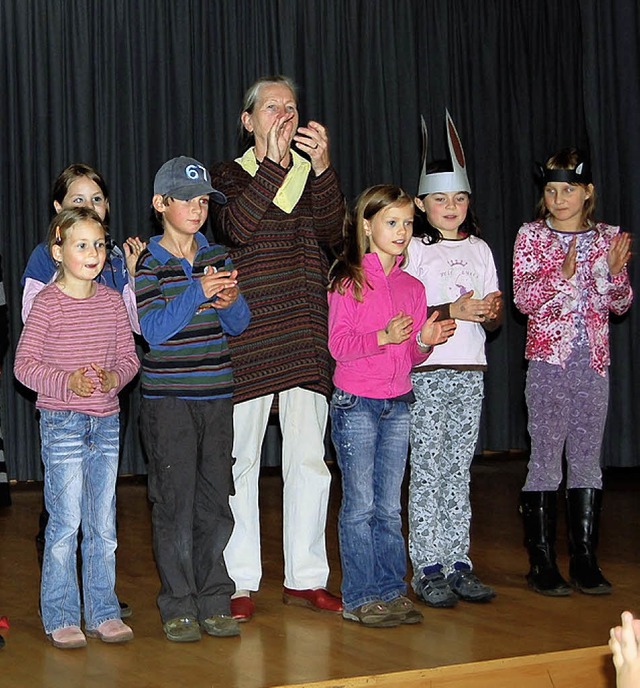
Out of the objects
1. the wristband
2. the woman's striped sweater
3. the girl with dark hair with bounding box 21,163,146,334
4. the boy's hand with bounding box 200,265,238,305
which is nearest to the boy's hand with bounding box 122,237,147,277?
the girl with dark hair with bounding box 21,163,146,334

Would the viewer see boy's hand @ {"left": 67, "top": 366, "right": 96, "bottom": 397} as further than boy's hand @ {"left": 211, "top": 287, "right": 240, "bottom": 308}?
No

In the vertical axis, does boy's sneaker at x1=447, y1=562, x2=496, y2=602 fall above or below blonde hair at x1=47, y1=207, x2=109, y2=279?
below

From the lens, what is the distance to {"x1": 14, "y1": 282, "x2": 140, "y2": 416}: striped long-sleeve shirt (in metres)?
2.80

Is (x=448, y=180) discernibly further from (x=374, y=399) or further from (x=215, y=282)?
(x=215, y=282)

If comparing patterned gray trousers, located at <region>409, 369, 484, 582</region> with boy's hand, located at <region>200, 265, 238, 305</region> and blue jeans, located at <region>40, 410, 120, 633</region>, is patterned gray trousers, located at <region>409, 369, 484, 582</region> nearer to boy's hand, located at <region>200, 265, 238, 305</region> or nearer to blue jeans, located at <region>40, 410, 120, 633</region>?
boy's hand, located at <region>200, 265, 238, 305</region>

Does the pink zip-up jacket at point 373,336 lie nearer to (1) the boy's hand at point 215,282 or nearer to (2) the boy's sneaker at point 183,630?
(1) the boy's hand at point 215,282

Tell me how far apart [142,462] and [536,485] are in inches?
110

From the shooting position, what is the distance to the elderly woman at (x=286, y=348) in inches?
122

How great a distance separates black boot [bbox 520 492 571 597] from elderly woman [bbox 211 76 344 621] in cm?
66

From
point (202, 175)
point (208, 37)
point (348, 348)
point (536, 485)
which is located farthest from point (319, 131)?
point (208, 37)

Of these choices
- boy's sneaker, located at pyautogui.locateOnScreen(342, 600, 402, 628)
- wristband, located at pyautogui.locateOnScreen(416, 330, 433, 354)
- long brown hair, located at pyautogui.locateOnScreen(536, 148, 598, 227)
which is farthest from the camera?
long brown hair, located at pyautogui.locateOnScreen(536, 148, 598, 227)

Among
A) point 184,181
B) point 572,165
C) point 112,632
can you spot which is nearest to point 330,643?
point 112,632

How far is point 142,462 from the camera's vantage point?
5.71 metres

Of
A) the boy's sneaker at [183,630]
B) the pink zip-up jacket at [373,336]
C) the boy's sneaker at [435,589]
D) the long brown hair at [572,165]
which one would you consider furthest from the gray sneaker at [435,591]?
the long brown hair at [572,165]
